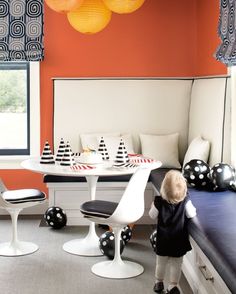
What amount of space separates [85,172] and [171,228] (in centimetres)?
86

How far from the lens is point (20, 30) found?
5.60m

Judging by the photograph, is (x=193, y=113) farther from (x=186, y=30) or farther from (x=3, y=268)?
(x=3, y=268)

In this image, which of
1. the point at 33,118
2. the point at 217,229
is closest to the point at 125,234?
the point at 217,229

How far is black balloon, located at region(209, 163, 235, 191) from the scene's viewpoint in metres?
4.06

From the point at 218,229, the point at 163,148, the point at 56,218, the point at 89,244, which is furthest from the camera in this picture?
the point at 163,148

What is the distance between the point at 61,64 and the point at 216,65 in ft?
5.51

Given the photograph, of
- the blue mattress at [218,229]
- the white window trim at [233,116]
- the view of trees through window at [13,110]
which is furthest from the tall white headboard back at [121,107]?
the blue mattress at [218,229]

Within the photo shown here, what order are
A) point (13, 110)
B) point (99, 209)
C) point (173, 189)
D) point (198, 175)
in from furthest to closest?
point (13, 110) < point (198, 175) < point (99, 209) < point (173, 189)

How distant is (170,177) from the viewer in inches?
129

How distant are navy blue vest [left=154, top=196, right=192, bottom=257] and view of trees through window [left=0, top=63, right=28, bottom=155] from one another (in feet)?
9.55

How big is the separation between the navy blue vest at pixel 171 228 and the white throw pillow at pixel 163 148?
2.13m

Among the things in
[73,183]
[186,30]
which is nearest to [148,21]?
[186,30]

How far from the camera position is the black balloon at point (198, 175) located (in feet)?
13.7

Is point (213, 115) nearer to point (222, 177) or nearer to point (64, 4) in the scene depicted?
point (222, 177)
